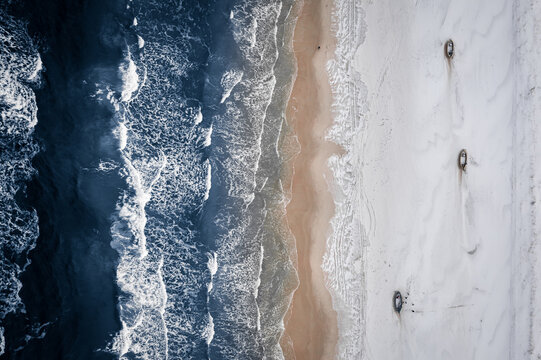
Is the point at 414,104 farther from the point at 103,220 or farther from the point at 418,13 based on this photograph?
the point at 103,220

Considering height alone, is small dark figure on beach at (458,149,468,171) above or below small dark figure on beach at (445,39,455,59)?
below

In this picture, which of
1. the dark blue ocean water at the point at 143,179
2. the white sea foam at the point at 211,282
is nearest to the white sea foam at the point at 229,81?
the dark blue ocean water at the point at 143,179

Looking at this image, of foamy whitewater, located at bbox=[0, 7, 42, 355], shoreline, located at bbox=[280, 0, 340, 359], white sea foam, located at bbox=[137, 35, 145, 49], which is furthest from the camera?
shoreline, located at bbox=[280, 0, 340, 359]

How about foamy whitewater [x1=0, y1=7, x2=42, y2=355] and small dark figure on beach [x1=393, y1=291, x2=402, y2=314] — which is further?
small dark figure on beach [x1=393, y1=291, x2=402, y2=314]

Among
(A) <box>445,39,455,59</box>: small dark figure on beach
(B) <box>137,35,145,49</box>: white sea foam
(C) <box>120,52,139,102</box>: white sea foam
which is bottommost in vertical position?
(C) <box>120,52,139,102</box>: white sea foam

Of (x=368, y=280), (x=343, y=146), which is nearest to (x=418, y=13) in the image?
(x=343, y=146)

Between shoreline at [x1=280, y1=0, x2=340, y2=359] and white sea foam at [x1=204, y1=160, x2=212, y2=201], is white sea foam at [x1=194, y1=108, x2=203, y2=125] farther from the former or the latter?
shoreline at [x1=280, y1=0, x2=340, y2=359]

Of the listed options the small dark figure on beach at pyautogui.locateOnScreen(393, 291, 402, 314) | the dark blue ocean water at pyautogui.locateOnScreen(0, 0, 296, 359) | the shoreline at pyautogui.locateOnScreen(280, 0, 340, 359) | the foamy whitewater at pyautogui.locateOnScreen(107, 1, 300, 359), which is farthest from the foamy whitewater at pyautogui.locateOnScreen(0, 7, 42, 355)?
the small dark figure on beach at pyautogui.locateOnScreen(393, 291, 402, 314)

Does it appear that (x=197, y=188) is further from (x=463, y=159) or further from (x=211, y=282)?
(x=463, y=159)
